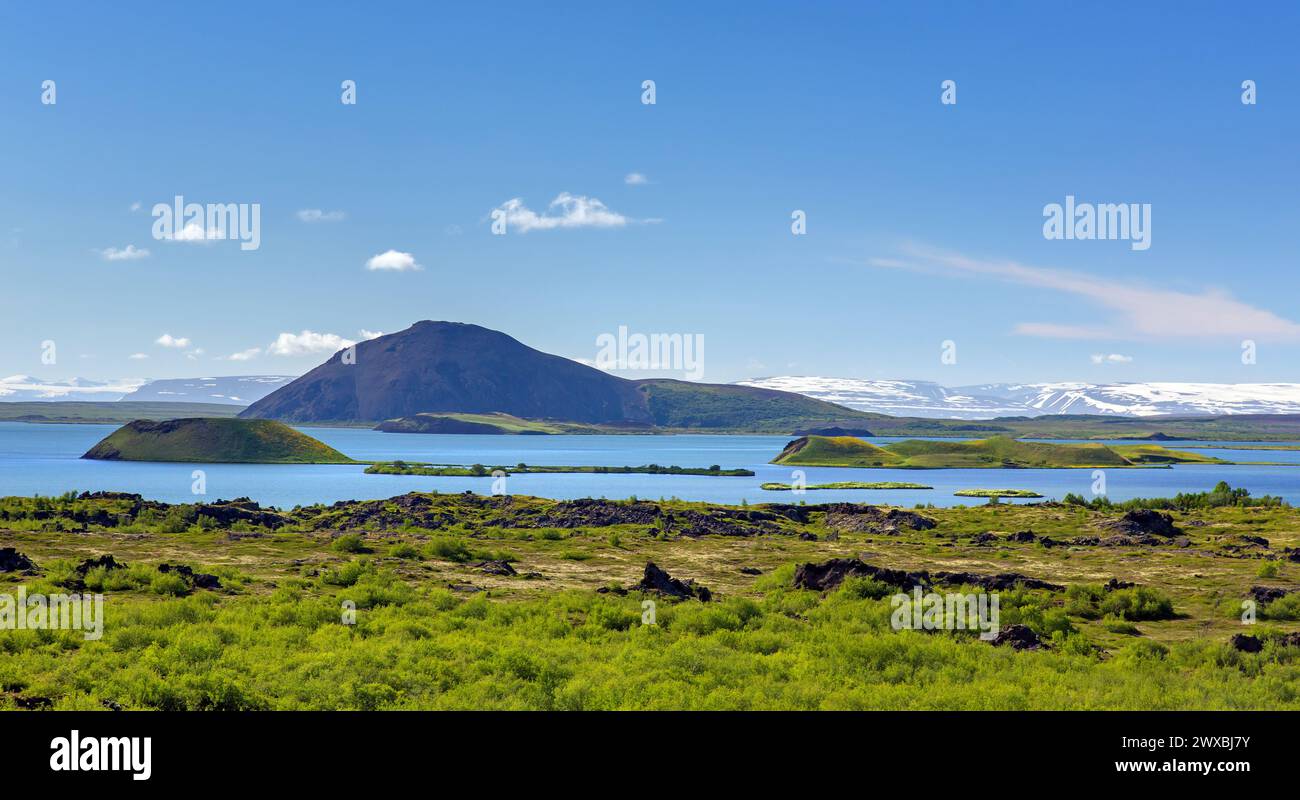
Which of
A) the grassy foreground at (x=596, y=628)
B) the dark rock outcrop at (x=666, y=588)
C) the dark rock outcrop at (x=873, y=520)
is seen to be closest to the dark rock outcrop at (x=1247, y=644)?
the grassy foreground at (x=596, y=628)

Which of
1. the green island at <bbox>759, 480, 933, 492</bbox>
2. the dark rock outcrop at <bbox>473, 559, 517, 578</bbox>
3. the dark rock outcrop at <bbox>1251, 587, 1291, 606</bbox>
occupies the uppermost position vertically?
the dark rock outcrop at <bbox>473, 559, 517, 578</bbox>

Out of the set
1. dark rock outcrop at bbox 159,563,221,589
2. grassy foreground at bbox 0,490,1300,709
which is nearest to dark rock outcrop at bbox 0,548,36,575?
grassy foreground at bbox 0,490,1300,709

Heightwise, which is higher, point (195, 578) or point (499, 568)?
point (195, 578)

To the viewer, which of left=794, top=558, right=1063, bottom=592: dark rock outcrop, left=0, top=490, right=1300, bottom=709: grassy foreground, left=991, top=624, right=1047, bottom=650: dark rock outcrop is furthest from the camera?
left=794, top=558, right=1063, bottom=592: dark rock outcrop

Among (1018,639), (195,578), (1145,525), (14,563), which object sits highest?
(14,563)

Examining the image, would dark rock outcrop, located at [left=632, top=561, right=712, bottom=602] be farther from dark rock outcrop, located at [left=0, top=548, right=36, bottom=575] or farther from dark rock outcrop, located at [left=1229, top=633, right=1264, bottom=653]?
dark rock outcrop, located at [left=0, top=548, right=36, bottom=575]

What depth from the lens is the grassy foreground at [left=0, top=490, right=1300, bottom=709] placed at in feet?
74.3

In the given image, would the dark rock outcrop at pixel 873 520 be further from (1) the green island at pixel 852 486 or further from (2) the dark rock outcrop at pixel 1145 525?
(1) the green island at pixel 852 486

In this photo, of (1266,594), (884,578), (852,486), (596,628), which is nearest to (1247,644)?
(1266,594)

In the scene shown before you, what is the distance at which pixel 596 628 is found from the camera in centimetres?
3169

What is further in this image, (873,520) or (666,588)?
(873,520)

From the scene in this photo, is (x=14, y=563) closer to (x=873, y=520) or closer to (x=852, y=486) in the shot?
(x=873, y=520)
